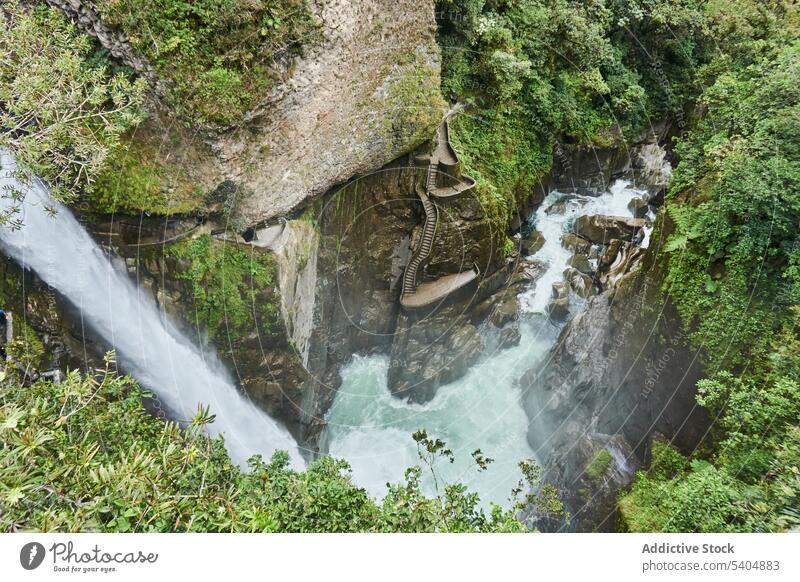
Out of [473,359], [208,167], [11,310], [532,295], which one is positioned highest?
[208,167]

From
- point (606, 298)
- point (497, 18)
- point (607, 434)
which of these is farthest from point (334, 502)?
point (497, 18)

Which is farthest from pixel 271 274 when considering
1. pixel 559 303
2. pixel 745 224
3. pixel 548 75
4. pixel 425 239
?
pixel 548 75

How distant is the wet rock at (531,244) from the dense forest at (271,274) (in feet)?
11.2

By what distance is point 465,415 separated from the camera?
14.7 metres

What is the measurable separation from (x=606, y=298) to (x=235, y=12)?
43.2 feet

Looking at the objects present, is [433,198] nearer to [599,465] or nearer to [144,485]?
[599,465]

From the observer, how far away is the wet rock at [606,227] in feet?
54.2

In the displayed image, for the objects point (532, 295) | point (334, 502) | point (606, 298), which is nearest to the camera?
point (334, 502)

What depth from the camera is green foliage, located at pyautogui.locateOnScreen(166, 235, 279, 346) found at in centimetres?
1023

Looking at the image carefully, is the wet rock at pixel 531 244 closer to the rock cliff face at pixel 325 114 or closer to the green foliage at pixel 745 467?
the rock cliff face at pixel 325 114

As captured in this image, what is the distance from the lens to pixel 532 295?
1661 centimetres

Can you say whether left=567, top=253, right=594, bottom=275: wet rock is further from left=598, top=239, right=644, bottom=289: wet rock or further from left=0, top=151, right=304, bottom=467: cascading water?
left=0, top=151, right=304, bottom=467: cascading water

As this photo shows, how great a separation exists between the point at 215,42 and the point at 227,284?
5.57 meters

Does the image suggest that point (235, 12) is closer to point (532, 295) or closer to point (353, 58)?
point (353, 58)
